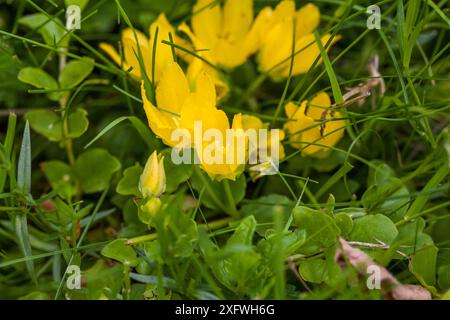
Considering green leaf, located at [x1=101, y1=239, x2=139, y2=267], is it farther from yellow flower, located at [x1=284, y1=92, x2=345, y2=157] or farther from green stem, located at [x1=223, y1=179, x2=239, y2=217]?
yellow flower, located at [x1=284, y1=92, x2=345, y2=157]

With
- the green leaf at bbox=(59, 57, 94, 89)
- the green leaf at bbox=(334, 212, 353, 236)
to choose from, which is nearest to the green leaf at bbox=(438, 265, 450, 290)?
the green leaf at bbox=(334, 212, 353, 236)

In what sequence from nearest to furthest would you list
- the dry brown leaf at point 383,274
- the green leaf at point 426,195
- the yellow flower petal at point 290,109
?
1. the dry brown leaf at point 383,274
2. the green leaf at point 426,195
3. the yellow flower petal at point 290,109

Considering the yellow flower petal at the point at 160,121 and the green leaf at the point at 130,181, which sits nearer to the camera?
the yellow flower petal at the point at 160,121

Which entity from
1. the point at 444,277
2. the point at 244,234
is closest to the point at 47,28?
the point at 244,234

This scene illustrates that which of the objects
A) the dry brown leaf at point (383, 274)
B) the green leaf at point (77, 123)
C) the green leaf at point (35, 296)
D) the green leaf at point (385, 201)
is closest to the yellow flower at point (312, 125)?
the green leaf at point (385, 201)

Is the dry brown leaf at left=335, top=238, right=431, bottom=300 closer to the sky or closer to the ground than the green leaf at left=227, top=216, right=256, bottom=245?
closer to the ground

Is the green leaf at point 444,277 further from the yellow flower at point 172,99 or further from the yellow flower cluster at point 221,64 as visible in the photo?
the yellow flower at point 172,99

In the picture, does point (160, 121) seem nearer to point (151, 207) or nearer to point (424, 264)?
point (151, 207)
